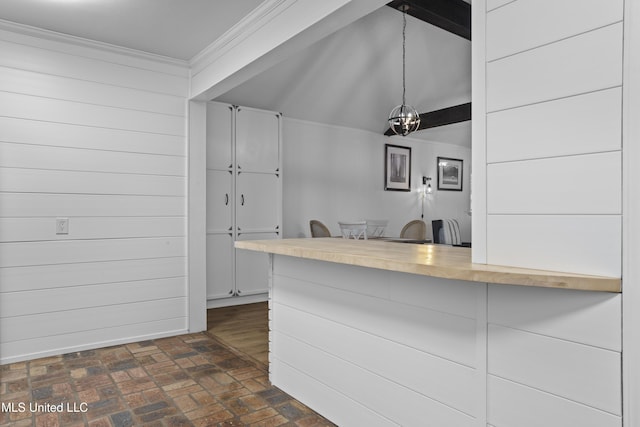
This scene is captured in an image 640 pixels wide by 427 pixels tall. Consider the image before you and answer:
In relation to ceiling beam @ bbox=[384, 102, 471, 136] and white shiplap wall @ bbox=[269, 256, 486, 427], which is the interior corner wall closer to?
ceiling beam @ bbox=[384, 102, 471, 136]

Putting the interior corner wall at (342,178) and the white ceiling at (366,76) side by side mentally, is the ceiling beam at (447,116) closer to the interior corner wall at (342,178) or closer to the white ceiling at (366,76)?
the white ceiling at (366,76)

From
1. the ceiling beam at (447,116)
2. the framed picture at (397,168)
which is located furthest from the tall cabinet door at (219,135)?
the ceiling beam at (447,116)

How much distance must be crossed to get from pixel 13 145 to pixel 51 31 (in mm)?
900

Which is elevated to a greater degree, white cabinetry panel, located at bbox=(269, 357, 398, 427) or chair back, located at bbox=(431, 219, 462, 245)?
chair back, located at bbox=(431, 219, 462, 245)

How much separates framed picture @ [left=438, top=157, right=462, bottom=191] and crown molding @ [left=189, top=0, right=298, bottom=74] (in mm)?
5526

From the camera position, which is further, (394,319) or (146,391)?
(146,391)

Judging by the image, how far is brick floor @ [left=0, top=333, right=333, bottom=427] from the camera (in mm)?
2215

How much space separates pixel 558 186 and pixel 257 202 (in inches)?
160

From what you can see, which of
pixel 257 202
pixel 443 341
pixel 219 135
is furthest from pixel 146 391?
pixel 219 135

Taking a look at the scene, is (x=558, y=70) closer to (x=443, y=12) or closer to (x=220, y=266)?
(x=443, y=12)

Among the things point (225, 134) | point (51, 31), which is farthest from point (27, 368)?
point (225, 134)

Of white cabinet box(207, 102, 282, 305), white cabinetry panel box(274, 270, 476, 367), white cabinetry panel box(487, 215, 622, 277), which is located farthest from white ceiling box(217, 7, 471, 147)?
white cabinetry panel box(487, 215, 622, 277)

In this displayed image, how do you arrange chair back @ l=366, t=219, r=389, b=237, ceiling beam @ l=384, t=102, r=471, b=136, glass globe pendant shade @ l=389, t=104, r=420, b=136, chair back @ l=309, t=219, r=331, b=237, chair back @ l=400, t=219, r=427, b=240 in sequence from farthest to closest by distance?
ceiling beam @ l=384, t=102, r=471, b=136 → chair back @ l=366, t=219, r=389, b=237 → chair back @ l=400, t=219, r=427, b=240 → chair back @ l=309, t=219, r=331, b=237 → glass globe pendant shade @ l=389, t=104, r=420, b=136

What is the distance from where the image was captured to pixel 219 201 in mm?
4758
